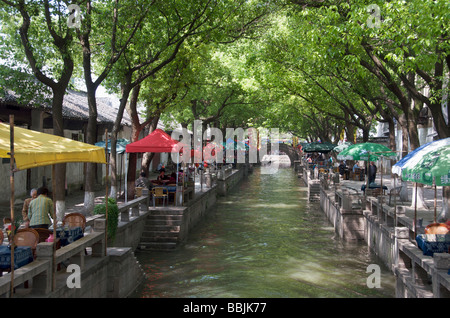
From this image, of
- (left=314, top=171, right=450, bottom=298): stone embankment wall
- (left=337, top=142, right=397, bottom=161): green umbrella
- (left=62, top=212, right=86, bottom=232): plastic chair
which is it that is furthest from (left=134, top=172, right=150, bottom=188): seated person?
(left=62, top=212, right=86, bottom=232): plastic chair

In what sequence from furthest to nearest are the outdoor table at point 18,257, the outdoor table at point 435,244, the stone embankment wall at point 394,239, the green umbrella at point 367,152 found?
the green umbrella at point 367,152
the outdoor table at point 435,244
the stone embankment wall at point 394,239
the outdoor table at point 18,257

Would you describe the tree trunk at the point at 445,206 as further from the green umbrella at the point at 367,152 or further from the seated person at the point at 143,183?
the seated person at the point at 143,183

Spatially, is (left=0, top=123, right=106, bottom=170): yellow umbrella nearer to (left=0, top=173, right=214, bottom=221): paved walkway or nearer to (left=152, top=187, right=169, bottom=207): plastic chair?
(left=152, top=187, right=169, bottom=207): plastic chair

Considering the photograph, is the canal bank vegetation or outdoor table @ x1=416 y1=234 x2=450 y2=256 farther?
the canal bank vegetation

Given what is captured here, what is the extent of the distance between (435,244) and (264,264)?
6132mm

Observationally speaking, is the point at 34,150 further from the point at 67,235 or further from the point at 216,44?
the point at 216,44

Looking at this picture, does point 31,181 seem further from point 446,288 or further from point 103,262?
point 446,288

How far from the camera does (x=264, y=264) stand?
535 inches

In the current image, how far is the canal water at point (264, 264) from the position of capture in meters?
11.1

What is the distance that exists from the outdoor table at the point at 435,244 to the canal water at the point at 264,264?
2.92 metres

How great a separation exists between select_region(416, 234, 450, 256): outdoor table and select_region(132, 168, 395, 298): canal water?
2918 mm

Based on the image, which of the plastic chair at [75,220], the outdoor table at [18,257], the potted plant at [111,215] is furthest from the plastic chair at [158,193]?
the outdoor table at [18,257]

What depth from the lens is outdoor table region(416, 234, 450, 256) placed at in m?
8.27
